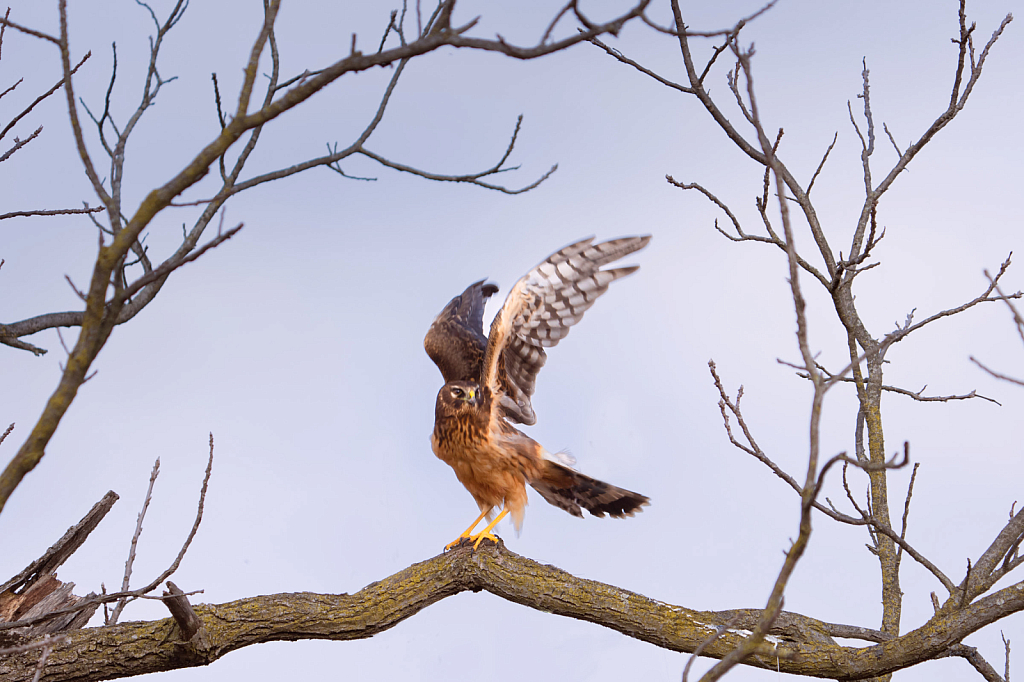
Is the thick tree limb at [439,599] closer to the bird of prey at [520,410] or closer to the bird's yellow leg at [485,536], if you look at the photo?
the bird's yellow leg at [485,536]

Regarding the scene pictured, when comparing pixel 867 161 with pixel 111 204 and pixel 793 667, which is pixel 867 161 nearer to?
pixel 793 667

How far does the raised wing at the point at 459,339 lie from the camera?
5.49 metres

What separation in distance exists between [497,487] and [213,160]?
110 inches

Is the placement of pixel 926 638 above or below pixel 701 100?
below

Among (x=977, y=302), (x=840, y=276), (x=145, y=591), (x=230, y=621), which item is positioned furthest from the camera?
(x=977, y=302)

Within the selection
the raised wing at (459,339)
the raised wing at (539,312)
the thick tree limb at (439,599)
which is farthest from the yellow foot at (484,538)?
the raised wing at (459,339)

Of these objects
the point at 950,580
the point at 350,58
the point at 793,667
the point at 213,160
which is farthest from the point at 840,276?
the point at 213,160

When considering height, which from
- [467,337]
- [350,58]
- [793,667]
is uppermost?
[467,337]

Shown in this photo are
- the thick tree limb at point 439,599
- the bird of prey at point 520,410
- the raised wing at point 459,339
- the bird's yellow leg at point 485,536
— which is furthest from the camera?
the raised wing at point 459,339

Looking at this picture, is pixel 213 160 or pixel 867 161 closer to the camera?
pixel 213 160

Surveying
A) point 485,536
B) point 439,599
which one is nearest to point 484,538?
point 485,536

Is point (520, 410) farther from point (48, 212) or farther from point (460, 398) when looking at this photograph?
point (48, 212)

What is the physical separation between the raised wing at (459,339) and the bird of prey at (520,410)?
12.4 inches

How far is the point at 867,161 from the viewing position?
17.5ft
